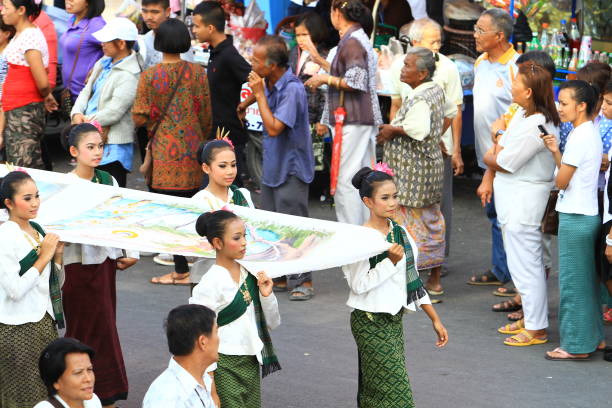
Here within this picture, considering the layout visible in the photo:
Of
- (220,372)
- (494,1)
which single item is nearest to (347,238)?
(220,372)

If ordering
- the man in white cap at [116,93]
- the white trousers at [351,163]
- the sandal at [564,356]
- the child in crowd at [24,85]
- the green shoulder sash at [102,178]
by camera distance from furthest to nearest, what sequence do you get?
the child in crowd at [24,85] < the white trousers at [351,163] < the man in white cap at [116,93] < the sandal at [564,356] < the green shoulder sash at [102,178]

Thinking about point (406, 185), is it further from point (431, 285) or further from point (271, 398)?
point (271, 398)

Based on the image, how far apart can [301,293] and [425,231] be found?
105 cm

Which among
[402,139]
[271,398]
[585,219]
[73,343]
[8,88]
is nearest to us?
[73,343]

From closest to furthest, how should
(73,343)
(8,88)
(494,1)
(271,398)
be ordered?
(73,343) < (271,398) < (8,88) < (494,1)

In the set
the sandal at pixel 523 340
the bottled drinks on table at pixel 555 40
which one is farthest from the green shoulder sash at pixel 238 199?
the bottled drinks on table at pixel 555 40

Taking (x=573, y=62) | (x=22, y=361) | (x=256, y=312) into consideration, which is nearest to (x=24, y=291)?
(x=22, y=361)

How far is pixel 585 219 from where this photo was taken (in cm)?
659

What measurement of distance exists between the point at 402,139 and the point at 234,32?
11.6 ft

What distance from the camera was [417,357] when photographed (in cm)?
685

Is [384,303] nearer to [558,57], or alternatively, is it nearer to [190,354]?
[190,354]

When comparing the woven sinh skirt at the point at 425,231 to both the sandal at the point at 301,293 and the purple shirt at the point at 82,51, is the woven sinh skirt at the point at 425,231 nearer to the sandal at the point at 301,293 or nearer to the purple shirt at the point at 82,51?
the sandal at the point at 301,293

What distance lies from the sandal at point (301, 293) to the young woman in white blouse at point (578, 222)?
202 cm

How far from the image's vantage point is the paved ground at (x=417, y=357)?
6172 millimetres
